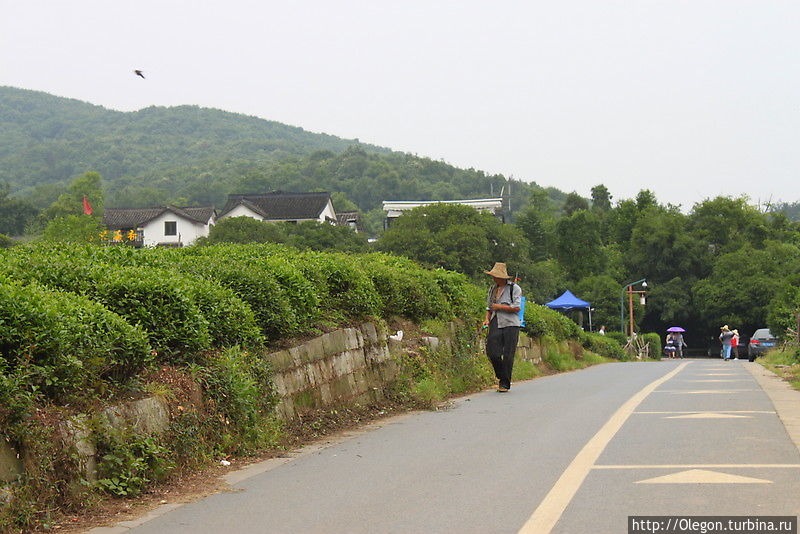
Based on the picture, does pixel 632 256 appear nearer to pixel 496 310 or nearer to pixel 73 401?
pixel 496 310

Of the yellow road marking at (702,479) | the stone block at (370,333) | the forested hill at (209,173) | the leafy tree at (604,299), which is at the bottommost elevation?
the leafy tree at (604,299)

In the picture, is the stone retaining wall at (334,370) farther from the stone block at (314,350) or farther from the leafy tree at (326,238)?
the leafy tree at (326,238)

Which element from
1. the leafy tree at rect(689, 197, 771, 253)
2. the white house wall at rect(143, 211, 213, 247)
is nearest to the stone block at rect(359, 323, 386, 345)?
the leafy tree at rect(689, 197, 771, 253)

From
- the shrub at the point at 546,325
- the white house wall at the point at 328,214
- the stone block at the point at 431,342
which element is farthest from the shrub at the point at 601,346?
the white house wall at the point at 328,214

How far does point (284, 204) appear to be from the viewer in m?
118

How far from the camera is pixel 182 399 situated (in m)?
8.16

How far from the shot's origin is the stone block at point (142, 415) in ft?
23.5

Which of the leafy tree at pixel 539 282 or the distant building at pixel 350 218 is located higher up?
the distant building at pixel 350 218

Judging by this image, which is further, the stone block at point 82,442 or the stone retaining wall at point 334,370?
the stone retaining wall at point 334,370

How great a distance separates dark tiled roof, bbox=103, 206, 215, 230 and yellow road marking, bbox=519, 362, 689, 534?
100210 millimetres

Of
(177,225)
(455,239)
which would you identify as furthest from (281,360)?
(177,225)

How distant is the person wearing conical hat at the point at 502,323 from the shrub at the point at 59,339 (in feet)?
28.3

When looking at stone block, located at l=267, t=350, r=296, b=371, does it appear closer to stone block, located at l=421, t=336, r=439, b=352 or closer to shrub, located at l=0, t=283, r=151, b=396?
shrub, located at l=0, t=283, r=151, b=396

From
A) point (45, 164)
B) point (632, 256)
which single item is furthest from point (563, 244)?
point (45, 164)
